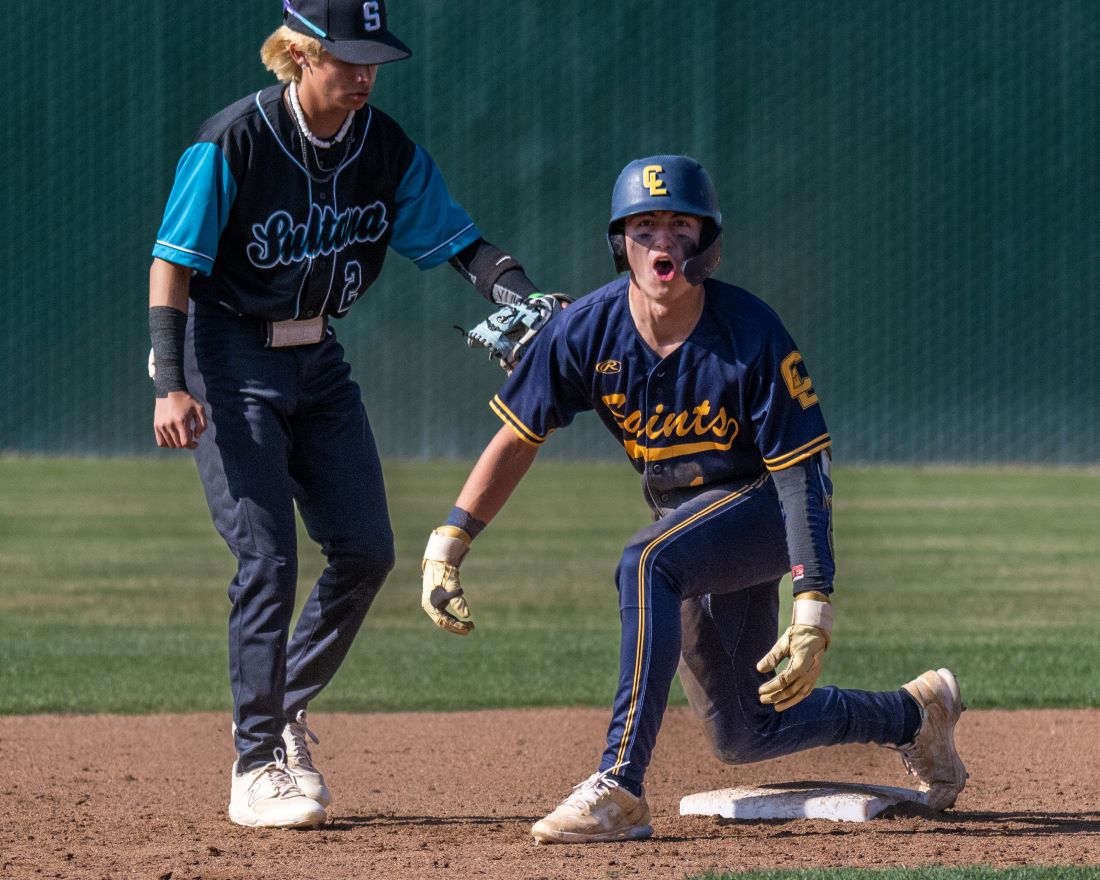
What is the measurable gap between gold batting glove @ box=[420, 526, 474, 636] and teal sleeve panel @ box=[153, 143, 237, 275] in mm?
840

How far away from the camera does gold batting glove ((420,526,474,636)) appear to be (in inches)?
155

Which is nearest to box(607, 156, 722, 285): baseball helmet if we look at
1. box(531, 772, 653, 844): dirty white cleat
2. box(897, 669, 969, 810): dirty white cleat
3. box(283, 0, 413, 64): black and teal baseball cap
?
box(283, 0, 413, 64): black and teal baseball cap

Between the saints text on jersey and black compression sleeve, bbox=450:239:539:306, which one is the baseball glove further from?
the saints text on jersey

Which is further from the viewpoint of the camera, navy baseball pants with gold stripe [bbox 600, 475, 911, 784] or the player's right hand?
the player's right hand

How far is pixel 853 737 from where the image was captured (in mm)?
4199

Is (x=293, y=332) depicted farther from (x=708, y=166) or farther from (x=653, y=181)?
(x=708, y=166)

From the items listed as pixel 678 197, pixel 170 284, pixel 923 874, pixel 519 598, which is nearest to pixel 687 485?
pixel 678 197

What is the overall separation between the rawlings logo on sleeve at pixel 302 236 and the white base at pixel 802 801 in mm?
1678

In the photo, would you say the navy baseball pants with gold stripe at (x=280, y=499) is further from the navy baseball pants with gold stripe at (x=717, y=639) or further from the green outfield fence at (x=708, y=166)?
the green outfield fence at (x=708, y=166)

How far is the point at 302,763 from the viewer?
430 cm

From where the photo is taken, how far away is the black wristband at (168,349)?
13.1 ft

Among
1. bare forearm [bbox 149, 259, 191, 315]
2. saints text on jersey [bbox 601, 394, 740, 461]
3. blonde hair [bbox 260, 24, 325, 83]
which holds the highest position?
blonde hair [bbox 260, 24, 325, 83]

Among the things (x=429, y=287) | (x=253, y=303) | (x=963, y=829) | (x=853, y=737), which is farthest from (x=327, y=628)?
(x=429, y=287)

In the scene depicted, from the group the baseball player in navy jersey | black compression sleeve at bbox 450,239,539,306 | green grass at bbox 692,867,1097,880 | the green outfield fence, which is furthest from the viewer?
the green outfield fence
